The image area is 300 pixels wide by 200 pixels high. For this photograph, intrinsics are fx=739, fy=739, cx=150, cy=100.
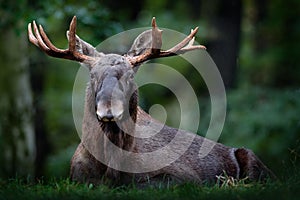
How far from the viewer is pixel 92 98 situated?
325 inches

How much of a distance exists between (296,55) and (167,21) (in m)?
6.53

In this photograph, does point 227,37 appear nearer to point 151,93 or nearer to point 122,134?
point 151,93

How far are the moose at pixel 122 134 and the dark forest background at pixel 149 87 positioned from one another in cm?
129

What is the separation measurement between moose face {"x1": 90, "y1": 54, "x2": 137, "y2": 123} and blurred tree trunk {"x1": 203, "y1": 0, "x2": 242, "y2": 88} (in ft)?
29.9

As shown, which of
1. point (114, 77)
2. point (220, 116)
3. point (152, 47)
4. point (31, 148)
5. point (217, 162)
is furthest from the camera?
point (220, 116)

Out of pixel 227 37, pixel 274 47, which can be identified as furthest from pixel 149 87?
pixel 274 47

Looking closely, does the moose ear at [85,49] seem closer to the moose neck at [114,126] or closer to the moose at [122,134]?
the moose at [122,134]

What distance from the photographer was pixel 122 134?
326 inches

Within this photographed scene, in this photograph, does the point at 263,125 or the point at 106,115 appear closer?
the point at 106,115

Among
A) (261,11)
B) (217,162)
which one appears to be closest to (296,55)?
(261,11)

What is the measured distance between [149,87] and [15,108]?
653 centimetres

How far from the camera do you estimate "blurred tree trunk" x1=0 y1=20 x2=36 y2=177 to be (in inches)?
564

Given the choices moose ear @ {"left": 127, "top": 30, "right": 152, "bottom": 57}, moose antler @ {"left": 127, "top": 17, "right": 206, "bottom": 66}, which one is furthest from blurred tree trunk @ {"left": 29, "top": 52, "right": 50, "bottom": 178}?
moose antler @ {"left": 127, "top": 17, "right": 206, "bottom": 66}

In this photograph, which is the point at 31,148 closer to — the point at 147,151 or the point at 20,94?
the point at 20,94
